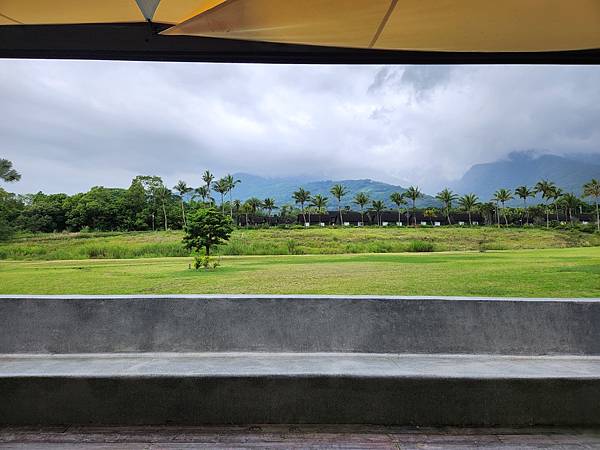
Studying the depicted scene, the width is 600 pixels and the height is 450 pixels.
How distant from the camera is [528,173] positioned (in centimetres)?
480

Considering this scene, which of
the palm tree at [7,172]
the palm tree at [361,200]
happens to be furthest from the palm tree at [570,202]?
the palm tree at [7,172]

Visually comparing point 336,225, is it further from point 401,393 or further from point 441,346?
point 401,393

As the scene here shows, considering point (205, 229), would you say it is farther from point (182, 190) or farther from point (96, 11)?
point (96, 11)

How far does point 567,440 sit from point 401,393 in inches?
19.9

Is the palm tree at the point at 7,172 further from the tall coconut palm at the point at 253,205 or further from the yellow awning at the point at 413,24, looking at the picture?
the yellow awning at the point at 413,24

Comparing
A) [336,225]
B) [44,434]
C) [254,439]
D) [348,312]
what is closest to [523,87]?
[336,225]

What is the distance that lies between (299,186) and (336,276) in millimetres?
2227

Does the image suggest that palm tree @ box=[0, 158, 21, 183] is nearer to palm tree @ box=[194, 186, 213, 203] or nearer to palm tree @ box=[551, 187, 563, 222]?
palm tree @ box=[194, 186, 213, 203]

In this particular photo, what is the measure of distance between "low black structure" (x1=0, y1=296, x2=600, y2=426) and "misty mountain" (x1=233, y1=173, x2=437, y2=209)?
282cm

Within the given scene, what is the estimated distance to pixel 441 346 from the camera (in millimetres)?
1939

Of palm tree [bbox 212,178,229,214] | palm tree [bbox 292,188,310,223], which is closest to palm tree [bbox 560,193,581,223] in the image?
palm tree [bbox 292,188,310,223]

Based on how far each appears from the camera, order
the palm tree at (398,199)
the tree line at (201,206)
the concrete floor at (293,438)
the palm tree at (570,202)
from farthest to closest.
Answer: the palm tree at (398,199), the palm tree at (570,202), the tree line at (201,206), the concrete floor at (293,438)

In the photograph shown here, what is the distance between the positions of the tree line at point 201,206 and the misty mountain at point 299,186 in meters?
0.08

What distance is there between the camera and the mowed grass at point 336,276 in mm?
3483
